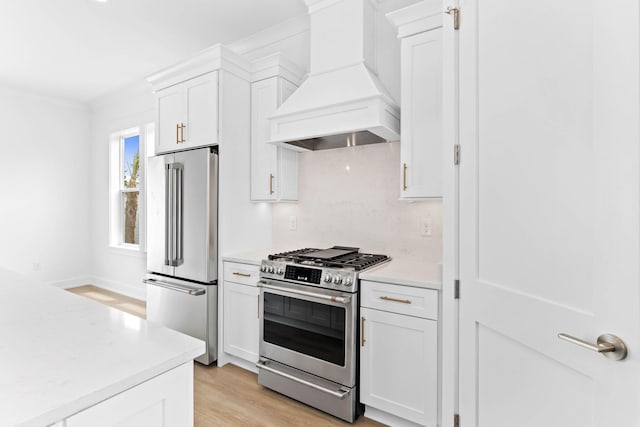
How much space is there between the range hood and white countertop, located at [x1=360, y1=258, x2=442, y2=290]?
0.92m

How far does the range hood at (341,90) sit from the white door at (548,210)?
0.77 metres

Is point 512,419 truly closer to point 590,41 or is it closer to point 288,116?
point 590,41

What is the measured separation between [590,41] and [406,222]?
1.73m

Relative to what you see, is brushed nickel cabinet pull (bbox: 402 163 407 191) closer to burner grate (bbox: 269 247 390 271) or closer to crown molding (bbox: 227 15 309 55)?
burner grate (bbox: 269 247 390 271)

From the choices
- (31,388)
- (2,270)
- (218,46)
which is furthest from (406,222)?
(2,270)

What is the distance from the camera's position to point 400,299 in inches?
76.4

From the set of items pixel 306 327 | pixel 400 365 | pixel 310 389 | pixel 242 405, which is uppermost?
pixel 306 327

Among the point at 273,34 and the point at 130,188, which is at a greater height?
the point at 273,34

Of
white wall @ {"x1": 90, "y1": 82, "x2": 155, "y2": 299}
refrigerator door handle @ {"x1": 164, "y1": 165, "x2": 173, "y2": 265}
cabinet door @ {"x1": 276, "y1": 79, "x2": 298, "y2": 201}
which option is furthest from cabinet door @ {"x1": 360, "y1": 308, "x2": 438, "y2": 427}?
white wall @ {"x1": 90, "y1": 82, "x2": 155, "y2": 299}

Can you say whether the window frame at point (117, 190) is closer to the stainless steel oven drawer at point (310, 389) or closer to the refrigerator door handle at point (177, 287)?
the refrigerator door handle at point (177, 287)

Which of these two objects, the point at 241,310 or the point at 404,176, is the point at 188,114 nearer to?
the point at 241,310

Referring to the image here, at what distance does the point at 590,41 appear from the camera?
0.95 metres

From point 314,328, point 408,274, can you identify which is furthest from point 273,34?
point 314,328

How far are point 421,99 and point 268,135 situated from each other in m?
1.36
